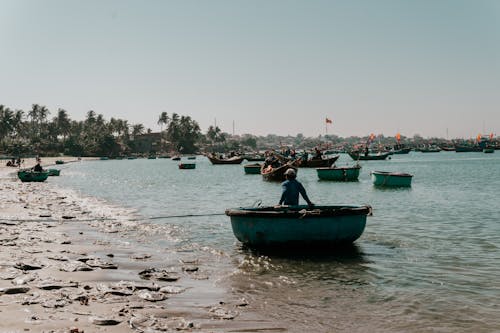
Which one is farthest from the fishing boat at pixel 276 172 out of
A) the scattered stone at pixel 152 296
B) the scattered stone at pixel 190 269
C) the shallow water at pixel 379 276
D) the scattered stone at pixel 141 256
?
the scattered stone at pixel 152 296

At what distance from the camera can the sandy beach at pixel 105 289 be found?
662 centimetres

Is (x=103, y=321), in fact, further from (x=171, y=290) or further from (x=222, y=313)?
(x=171, y=290)

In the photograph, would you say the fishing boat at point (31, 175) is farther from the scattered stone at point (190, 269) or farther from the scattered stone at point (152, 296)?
the scattered stone at point (152, 296)

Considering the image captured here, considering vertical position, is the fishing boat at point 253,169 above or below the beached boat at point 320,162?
below

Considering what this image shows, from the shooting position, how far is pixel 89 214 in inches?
885

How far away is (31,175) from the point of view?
148ft

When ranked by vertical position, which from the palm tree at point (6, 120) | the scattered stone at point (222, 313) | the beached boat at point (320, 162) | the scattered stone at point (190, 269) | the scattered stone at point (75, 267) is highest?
the palm tree at point (6, 120)

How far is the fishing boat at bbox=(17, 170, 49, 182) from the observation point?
4425 cm

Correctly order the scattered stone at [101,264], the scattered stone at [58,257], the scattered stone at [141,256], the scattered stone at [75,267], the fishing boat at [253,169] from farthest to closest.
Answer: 1. the fishing boat at [253,169]
2. the scattered stone at [141,256]
3. the scattered stone at [58,257]
4. the scattered stone at [101,264]
5. the scattered stone at [75,267]

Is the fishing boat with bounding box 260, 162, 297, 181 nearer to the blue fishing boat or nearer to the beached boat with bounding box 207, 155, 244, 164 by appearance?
the blue fishing boat

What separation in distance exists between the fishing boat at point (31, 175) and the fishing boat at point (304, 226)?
39.1 metres

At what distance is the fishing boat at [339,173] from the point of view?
4712 cm

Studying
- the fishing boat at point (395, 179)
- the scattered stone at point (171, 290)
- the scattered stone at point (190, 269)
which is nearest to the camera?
the scattered stone at point (171, 290)

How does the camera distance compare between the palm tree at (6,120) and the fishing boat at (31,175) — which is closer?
the fishing boat at (31,175)
